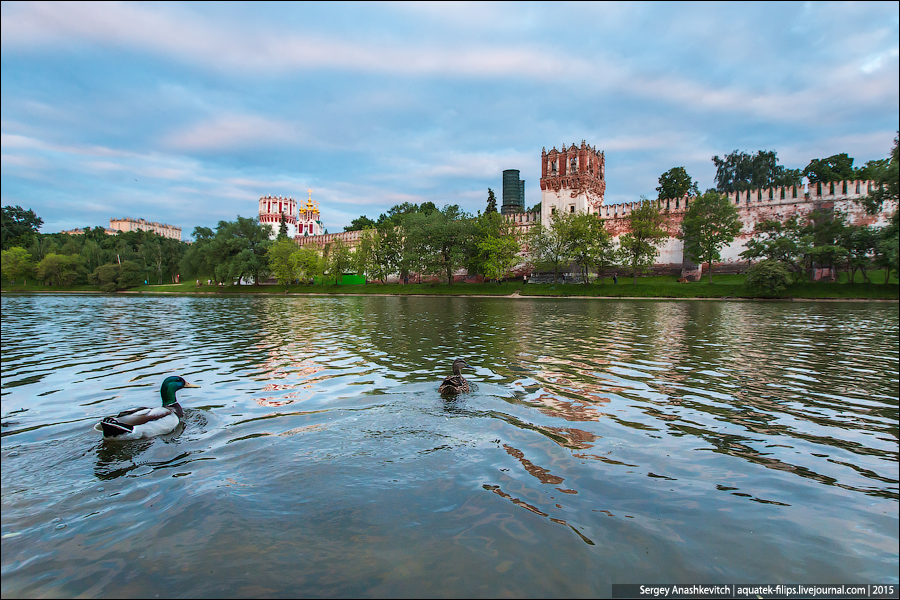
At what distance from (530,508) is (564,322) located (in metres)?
20.2

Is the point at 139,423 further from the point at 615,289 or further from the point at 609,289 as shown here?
the point at 609,289

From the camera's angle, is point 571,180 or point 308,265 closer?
point 571,180

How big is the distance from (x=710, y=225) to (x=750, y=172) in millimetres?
39315

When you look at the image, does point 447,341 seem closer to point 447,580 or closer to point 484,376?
point 484,376

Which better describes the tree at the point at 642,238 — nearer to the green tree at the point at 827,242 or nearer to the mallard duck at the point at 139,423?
the green tree at the point at 827,242

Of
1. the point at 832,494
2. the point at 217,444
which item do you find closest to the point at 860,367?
the point at 832,494

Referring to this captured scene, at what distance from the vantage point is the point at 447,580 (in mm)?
3508

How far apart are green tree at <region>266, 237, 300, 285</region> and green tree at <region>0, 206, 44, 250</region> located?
66599mm

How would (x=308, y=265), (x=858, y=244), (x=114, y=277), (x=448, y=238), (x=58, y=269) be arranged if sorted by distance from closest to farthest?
(x=858, y=244) < (x=448, y=238) < (x=308, y=265) < (x=114, y=277) < (x=58, y=269)

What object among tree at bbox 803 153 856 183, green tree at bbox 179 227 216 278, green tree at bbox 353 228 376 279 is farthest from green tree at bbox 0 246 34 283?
tree at bbox 803 153 856 183

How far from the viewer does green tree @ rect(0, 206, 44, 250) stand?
9831cm

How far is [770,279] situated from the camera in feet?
139

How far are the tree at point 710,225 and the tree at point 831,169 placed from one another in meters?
28.9

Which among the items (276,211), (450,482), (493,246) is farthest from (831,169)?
(276,211)
